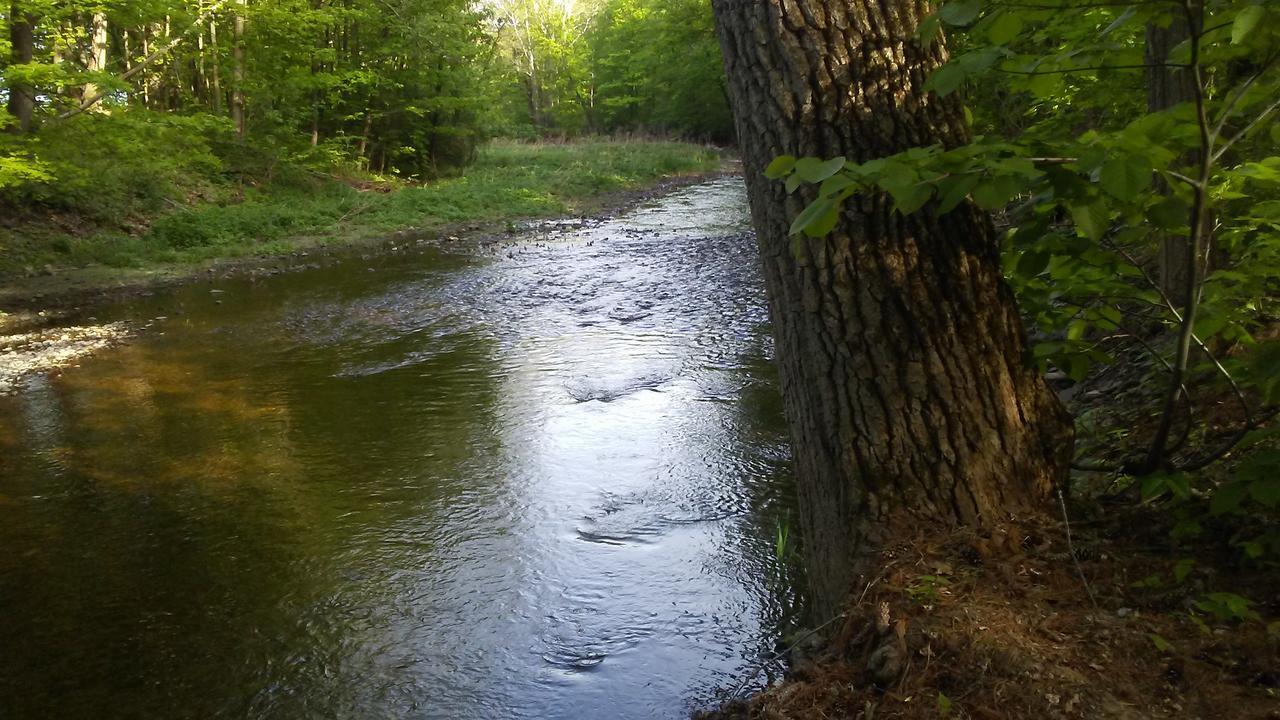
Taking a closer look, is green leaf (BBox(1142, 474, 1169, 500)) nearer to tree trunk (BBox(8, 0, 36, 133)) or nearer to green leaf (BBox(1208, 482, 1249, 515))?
green leaf (BBox(1208, 482, 1249, 515))

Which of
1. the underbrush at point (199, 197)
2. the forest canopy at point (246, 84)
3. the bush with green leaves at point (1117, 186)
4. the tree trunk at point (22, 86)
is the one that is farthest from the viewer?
the underbrush at point (199, 197)

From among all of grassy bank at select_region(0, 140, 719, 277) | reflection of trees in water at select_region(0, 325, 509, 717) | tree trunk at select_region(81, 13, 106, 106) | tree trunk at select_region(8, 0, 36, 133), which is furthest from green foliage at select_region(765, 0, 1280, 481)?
tree trunk at select_region(81, 13, 106, 106)

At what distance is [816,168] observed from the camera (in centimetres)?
202

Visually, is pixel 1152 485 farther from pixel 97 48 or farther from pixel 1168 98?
pixel 97 48

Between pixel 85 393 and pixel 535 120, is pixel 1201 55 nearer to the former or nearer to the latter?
pixel 85 393

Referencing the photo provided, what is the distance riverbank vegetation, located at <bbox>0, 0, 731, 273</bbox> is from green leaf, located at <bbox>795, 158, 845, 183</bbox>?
1118 cm

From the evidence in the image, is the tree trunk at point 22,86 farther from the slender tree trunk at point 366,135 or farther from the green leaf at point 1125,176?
the green leaf at point 1125,176

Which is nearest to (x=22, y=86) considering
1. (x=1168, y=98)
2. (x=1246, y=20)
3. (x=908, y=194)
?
(x=1168, y=98)

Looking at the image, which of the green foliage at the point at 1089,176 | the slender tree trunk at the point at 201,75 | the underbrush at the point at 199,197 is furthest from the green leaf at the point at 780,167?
the slender tree trunk at the point at 201,75

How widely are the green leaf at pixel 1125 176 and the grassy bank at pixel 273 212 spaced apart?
14.1 metres

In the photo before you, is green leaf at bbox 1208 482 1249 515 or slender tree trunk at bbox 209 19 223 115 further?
slender tree trunk at bbox 209 19 223 115

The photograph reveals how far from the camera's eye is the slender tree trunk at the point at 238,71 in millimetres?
18953

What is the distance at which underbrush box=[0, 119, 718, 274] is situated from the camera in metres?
13.1

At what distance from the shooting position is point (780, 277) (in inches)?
107
